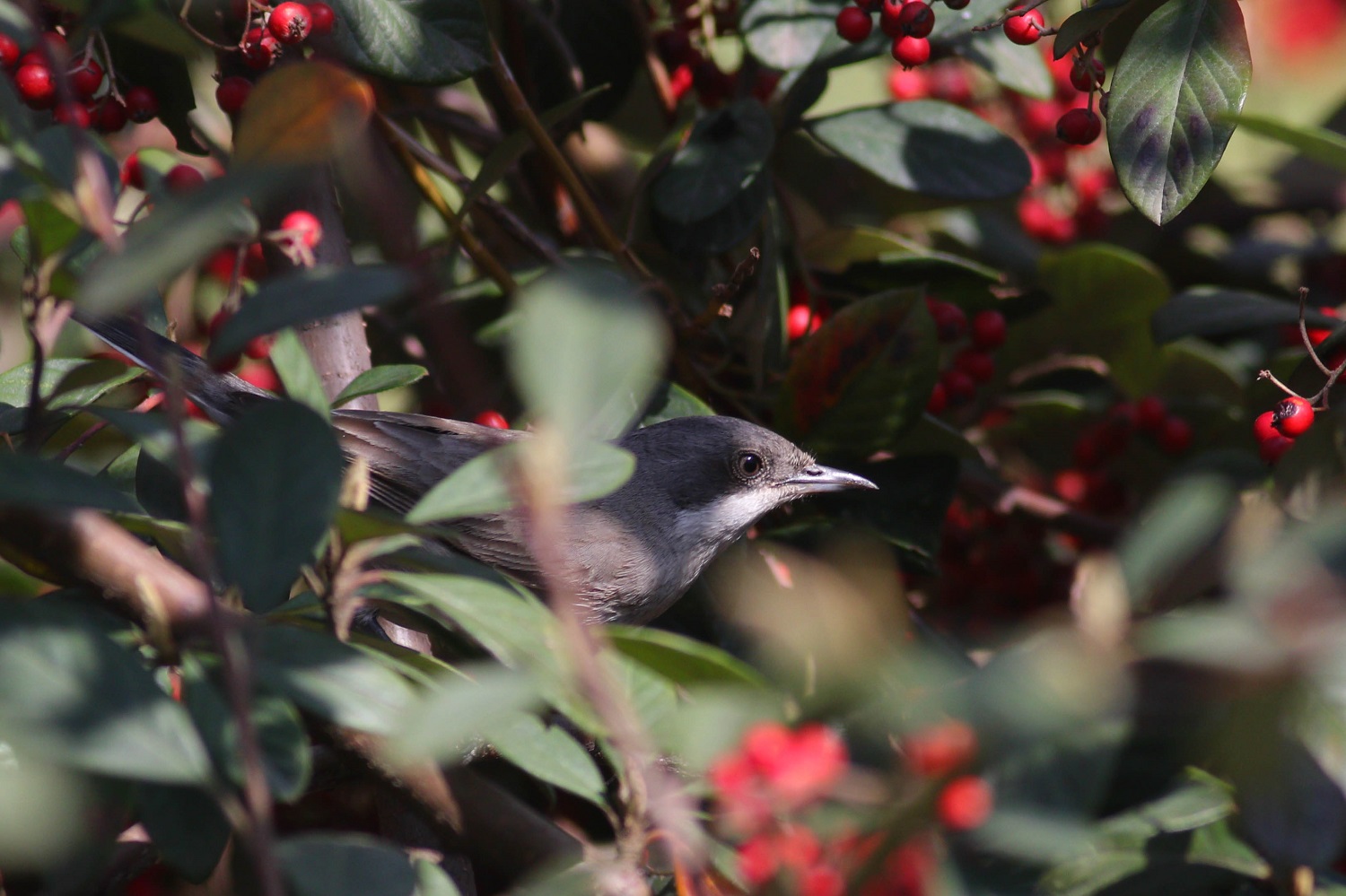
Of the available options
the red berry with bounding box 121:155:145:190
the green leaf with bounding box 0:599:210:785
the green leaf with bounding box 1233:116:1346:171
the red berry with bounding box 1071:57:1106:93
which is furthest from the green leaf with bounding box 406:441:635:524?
the red berry with bounding box 121:155:145:190

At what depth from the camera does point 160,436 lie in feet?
4.49

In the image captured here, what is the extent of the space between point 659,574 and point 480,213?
1220 mm

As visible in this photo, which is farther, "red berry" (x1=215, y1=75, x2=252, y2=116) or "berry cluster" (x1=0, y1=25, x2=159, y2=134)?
"red berry" (x1=215, y1=75, x2=252, y2=116)

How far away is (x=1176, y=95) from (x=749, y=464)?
169cm

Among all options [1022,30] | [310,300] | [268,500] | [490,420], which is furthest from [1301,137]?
[490,420]

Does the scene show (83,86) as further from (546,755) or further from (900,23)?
(546,755)

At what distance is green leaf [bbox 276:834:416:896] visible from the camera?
4.10 feet

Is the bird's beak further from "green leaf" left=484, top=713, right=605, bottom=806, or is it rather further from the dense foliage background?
"green leaf" left=484, top=713, right=605, bottom=806

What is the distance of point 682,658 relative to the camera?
1.42 m

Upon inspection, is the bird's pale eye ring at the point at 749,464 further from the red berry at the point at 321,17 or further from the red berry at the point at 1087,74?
the red berry at the point at 321,17

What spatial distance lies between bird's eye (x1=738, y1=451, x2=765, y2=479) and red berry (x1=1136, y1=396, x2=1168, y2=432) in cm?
117

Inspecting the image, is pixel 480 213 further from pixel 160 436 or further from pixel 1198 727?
pixel 1198 727

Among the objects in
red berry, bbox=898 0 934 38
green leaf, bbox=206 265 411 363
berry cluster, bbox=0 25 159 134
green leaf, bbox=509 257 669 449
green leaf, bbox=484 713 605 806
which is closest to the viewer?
green leaf, bbox=509 257 669 449

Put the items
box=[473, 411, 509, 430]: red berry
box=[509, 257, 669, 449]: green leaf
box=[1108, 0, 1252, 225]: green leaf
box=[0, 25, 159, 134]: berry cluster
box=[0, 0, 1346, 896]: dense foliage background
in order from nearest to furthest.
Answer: box=[509, 257, 669, 449]: green leaf < box=[0, 0, 1346, 896]: dense foliage background < box=[1108, 0, 1252, 225]: green leaf < box=[0, 25, 159, 134]: berry cluster < box=[473, 411, 509, 430]: red berry
